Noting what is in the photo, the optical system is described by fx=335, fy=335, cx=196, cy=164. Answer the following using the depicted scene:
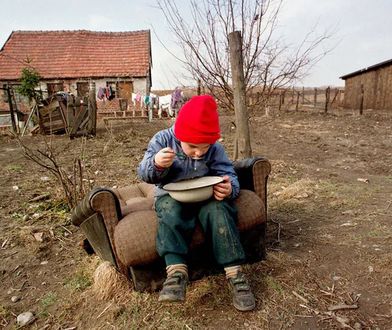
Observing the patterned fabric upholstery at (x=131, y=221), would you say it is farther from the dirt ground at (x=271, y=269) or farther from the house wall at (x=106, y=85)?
the house wall at (x=106, y=85)

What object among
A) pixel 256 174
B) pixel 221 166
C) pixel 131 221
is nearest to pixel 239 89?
pixel 256 174

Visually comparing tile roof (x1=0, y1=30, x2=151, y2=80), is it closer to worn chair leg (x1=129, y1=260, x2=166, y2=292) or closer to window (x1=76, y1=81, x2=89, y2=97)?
window (x1=76, y1=81, x2=89, y2=97)

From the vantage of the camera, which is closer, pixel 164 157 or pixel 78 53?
Result: pixel 164 157

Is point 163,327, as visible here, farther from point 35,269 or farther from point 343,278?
point 35,269

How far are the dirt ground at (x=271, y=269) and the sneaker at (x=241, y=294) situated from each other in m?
0.05

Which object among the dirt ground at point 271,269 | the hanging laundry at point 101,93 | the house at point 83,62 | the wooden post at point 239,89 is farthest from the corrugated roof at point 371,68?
the wooden post at point 239,89

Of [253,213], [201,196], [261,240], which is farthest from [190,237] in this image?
[261,240]

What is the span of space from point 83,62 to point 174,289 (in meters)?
20.0

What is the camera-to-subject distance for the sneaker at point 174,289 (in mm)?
1782

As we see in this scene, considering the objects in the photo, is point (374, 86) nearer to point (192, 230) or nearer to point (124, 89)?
point (124, 89)

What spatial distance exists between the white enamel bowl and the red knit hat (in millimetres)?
241

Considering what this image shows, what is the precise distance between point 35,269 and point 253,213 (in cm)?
182

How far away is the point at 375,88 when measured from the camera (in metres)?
19.8

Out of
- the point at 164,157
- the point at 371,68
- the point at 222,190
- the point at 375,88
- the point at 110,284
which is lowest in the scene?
the point at 110,284
